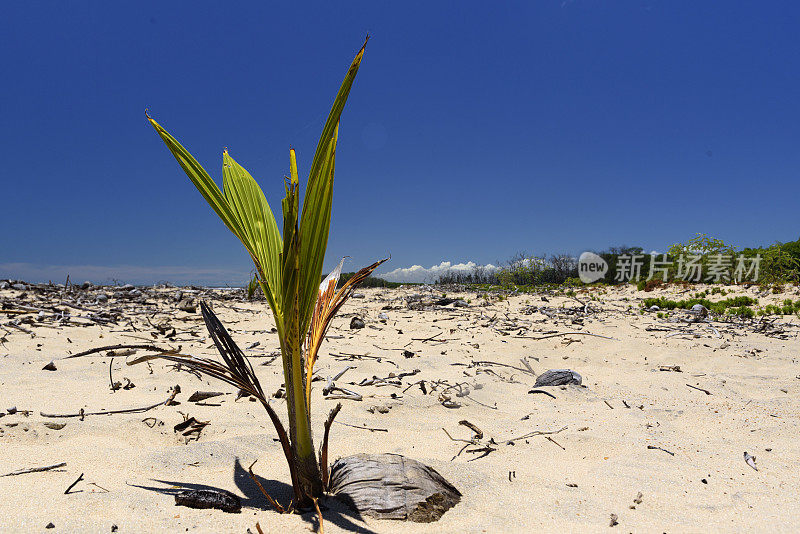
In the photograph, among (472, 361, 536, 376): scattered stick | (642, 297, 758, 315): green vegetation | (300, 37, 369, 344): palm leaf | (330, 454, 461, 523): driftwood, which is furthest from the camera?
(642, 297, 758, 315): green vegetation

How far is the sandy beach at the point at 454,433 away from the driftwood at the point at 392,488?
0.06 meters

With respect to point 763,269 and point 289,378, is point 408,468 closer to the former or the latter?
point 289,378

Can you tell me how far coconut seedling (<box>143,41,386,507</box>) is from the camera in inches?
53.8

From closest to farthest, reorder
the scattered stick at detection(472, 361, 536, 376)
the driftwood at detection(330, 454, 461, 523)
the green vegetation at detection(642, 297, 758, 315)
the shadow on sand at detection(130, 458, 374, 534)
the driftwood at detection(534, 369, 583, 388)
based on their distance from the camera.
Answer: the shadow on sand at detection(130, 458, 374, 534)
the driftwood at detection(330, 454, 461, 523)
the driftwood at detection(534, 369, 583, 388)
the scattered stick at detection(472, 361, 536, 376)
the green vegetation at detection(642, 297, 758, 315)

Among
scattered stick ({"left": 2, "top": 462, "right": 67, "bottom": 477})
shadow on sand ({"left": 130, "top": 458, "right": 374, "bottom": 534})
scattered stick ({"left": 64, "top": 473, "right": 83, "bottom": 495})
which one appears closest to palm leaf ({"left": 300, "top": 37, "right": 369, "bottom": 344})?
shadow on sand ({"left": 130, "top": 458, "right": 374, "bottom": 534})

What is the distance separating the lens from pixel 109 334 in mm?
5727

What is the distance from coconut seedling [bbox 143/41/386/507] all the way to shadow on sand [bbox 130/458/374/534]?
0.10 meters

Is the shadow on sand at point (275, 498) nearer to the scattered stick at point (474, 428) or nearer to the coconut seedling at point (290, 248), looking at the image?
the coconut seedling at point (290, 248)

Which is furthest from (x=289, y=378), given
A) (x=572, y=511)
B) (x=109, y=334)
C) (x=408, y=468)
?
(x=109, y=334)

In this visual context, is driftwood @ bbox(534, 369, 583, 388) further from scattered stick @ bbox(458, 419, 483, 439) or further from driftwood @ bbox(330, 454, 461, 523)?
driftwood @ bbox(330, 454, 461, 523)

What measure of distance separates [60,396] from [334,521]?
2807mm

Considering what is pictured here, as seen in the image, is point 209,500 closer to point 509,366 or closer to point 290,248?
point 290,248

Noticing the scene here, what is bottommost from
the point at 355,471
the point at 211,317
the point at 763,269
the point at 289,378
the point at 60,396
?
the point at 60,396

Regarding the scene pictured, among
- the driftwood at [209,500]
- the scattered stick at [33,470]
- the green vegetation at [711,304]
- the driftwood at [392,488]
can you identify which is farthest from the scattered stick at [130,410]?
the green vegetation at [711,304]
